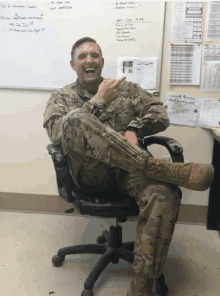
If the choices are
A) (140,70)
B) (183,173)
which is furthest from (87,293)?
(140,70)

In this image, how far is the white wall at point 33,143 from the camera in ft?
6.17

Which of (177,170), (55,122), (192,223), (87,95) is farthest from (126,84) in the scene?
(192,223)

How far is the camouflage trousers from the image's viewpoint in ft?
3.50

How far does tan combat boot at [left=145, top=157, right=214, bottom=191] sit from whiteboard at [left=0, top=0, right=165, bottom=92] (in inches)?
35.5

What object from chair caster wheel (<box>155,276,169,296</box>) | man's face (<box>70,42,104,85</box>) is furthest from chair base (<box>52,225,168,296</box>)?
man's face (<box>70,42,104,85</box>)

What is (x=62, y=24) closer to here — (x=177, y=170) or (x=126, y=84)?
(x=126, y=84)

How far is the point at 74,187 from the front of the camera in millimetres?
1279

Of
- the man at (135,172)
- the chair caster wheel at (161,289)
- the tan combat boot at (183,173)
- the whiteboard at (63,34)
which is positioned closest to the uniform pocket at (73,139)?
the man at (135,172)

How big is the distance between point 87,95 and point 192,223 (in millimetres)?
1178

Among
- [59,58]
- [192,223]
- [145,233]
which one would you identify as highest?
[59,58]

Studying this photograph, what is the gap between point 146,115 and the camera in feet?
4.76

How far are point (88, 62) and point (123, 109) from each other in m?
0.32

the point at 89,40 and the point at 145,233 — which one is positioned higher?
the point at 89,40

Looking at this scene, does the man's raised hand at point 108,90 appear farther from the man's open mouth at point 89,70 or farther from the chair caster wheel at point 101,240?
the chair caster wheel at point 101,240
